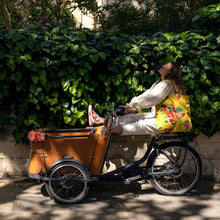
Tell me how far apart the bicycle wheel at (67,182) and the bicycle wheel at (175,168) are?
0.95 meters

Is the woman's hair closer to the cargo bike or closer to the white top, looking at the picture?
the white top

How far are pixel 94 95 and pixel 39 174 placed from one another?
1477mm

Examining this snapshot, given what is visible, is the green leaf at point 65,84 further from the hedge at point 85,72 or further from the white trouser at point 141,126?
the white trouser at point 141,126

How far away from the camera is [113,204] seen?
413 cm

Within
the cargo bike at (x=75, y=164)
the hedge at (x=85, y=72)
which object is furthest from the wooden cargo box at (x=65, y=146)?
the hedge at (x=85, y=72)

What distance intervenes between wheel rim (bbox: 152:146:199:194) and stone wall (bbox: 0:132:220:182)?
20.4 inches

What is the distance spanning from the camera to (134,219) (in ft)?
11.9

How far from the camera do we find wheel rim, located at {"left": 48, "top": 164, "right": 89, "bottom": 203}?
4.12 meters

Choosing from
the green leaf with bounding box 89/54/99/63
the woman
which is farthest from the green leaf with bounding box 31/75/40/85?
the woman

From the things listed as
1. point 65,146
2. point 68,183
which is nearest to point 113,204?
point 68,183

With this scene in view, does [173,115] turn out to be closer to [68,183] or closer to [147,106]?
[147,106]

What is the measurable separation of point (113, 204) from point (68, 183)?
65cm

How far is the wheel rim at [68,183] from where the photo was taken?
13.5 feet

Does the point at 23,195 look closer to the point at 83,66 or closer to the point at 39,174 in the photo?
the point at 39,174
